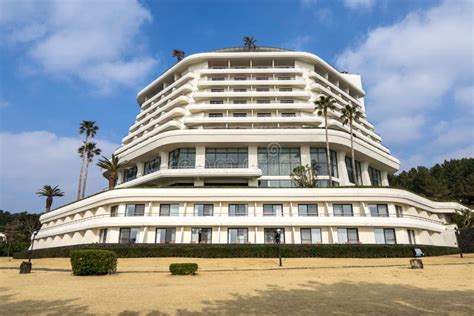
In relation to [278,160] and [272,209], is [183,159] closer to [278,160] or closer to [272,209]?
[278,160]

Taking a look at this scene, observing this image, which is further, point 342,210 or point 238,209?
point 238,209

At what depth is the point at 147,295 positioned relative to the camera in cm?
1308

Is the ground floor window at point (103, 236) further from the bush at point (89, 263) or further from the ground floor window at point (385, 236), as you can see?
the ground floor window at point (385, 236)

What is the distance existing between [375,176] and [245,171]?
2811 cm

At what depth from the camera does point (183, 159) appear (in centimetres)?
5241

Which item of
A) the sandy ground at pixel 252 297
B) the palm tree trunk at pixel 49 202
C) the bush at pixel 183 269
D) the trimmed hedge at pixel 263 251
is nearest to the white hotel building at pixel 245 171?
the trimmed hedge at pixel 263 251

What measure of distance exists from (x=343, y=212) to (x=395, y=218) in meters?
5.78

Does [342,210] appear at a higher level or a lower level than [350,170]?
lower

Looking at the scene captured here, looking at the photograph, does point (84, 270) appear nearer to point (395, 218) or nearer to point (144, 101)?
point (395, 218)

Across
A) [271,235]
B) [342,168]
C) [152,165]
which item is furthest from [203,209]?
[342,168]

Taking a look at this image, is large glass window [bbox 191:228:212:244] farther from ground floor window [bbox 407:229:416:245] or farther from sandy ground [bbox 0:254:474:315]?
ground floor window [bbox 407:229:416:245]

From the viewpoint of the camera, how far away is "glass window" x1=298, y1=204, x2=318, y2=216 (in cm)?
3938

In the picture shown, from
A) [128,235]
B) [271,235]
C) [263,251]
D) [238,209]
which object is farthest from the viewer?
[238,209]

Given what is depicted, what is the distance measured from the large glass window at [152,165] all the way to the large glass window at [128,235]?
18.0 meters
